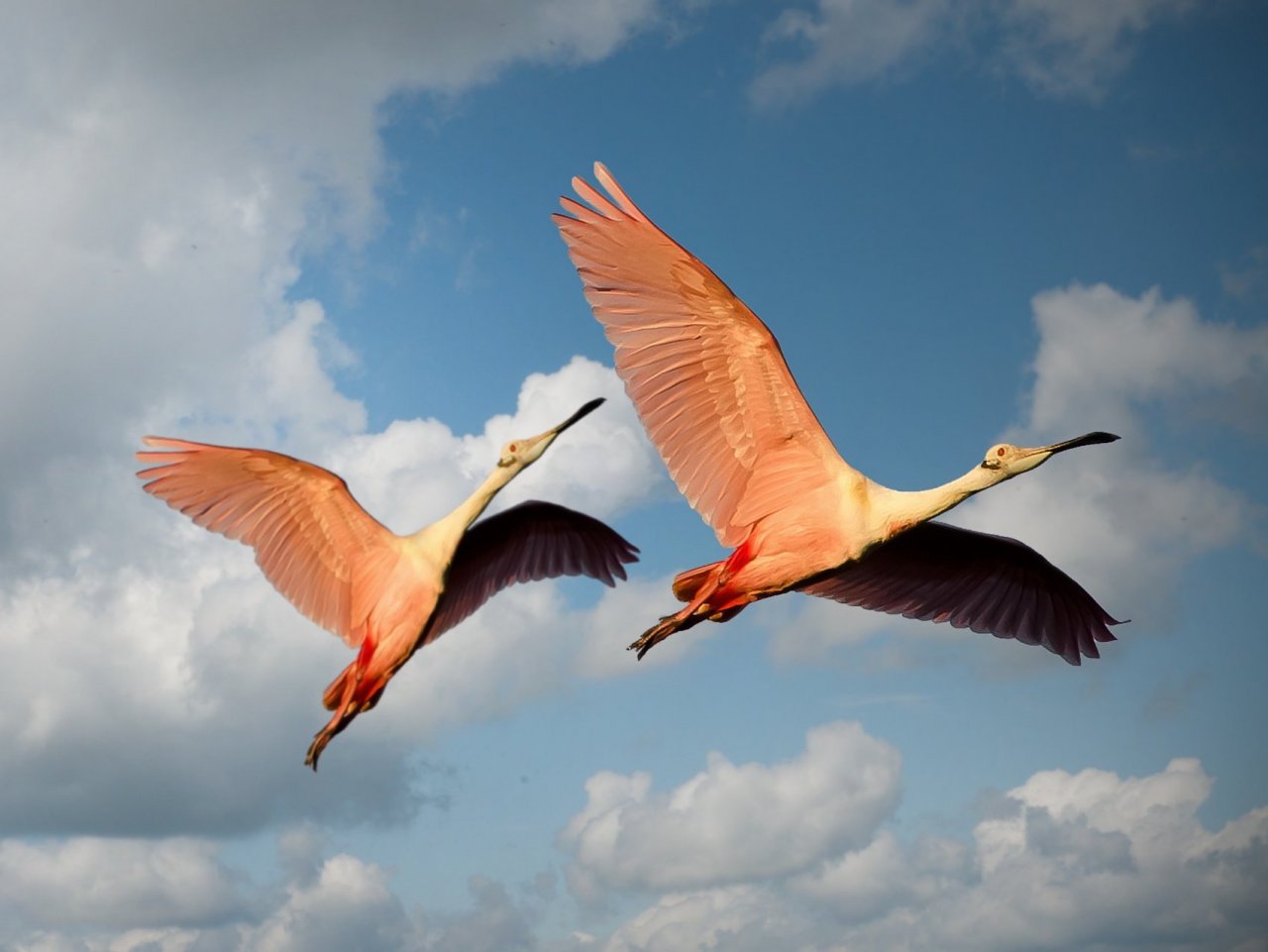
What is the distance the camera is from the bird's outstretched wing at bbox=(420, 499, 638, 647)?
13148 mm

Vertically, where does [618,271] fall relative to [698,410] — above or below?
above

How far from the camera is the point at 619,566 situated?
44.9ft

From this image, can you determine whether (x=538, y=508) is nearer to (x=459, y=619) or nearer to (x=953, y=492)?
(x=459, y=619)

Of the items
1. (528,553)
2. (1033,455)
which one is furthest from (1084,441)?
(528,553)

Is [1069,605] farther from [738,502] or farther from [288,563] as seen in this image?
[288,563]

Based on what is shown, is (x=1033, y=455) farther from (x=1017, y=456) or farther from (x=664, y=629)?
(x=664, y=629)

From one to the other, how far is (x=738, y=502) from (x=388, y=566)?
233cm

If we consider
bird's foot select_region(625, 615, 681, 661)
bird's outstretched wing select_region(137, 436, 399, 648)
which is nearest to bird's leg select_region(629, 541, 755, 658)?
bird's foot select_region(625, 615, 681, 661)

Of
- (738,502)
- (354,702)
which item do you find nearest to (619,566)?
(738,502)

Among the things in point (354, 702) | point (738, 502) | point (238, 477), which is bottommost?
point (354, 702)

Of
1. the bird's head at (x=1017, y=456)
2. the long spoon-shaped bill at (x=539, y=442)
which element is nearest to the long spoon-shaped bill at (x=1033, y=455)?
the bird's head at (x=1017, y=456)

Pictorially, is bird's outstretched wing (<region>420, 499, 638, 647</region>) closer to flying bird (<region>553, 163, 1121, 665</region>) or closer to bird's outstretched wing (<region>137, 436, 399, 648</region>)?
bird's outstretched wing (<region>137, 436, 399, 648</region>)

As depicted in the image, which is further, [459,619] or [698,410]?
[459,619]

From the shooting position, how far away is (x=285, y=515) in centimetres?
1185
